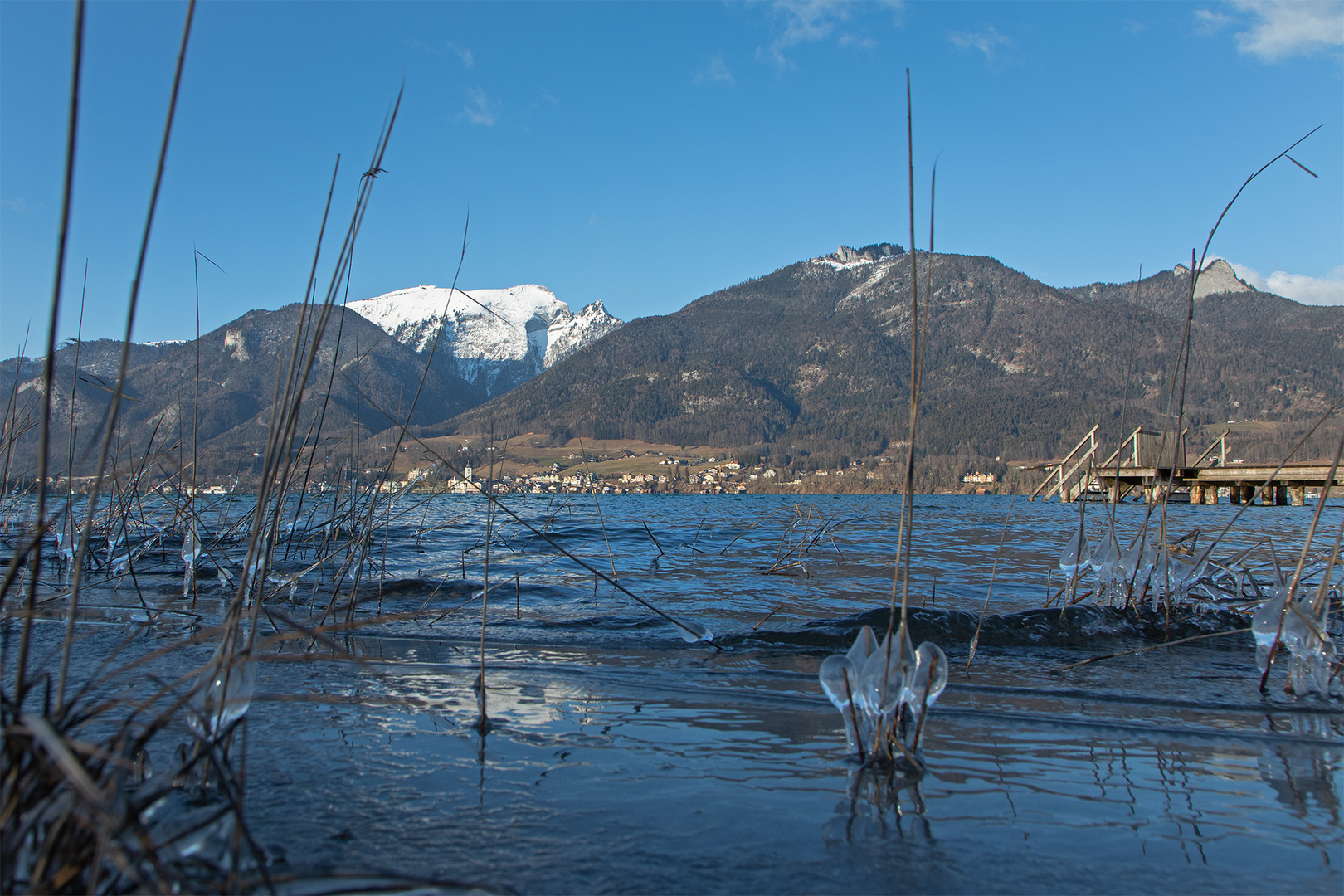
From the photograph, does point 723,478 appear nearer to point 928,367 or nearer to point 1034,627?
point 1034,627

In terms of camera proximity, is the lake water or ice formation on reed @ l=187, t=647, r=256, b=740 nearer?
the lake water

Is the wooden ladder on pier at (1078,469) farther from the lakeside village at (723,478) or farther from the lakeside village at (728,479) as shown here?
the lakeside village at (723,478)

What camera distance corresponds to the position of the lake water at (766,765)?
1.61 metres

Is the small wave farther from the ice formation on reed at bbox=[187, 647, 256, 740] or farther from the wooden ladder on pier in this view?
the ice formation on reed at bbox=[187, 647, 256, 740]

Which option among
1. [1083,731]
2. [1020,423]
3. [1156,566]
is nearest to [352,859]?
[1083,731]

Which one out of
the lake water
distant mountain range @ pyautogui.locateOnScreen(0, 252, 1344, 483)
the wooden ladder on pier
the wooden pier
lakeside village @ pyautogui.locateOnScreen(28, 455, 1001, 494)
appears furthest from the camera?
distant mountain range @ pyautogui.locateOnScreen(0, 252, 1344, 483)

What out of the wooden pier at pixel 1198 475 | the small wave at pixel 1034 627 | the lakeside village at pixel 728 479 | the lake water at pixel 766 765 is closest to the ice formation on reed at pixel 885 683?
the lake water at pixel 766 765

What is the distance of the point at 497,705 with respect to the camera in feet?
9.43

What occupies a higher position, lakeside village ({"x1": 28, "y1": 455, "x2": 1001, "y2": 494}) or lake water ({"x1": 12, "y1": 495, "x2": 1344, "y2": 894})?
lake water ({"x1": 12, "y1": 495, "x2": 1344, "y2": 894})

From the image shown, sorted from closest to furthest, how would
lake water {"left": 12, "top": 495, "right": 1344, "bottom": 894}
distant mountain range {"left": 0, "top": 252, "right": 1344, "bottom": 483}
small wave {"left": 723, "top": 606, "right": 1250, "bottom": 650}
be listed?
lake water {"left": 12, "top": 495, "right": 1344, "bottom": 894}
small wave {"left": 723, "top": 606, "right": 1250, "bottom": 650}
distant mountain range {"left": 0, "top": 252, "right": 1344, "bottom": 483}

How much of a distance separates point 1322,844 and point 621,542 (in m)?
10.3

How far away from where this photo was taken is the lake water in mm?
1613

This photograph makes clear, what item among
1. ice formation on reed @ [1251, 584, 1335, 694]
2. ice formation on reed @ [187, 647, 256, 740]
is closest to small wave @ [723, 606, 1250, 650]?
ice formation on reed @ [1251, 584, 1335, 694]

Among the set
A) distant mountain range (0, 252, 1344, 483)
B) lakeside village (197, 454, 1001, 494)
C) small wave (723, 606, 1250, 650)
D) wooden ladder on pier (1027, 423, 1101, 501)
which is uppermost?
distant mountain range (0, 252, 1344, 483)
